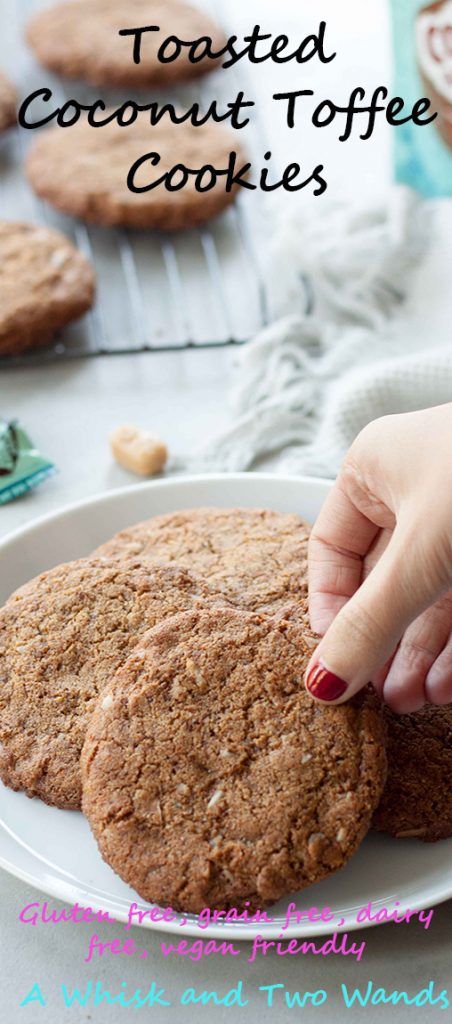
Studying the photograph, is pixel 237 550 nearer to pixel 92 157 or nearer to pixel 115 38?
pixel 92 157

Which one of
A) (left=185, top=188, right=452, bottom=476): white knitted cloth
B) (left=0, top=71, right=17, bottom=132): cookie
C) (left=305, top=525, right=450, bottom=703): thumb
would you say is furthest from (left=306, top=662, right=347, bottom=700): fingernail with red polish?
(left=0, top=71, right=17, bottom=132): cookie

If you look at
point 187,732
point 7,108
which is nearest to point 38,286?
point 7,108

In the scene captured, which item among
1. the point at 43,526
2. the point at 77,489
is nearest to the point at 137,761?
the point at 43,526

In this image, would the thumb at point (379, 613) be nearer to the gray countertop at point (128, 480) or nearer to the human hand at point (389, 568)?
the human hand at point (389, 568)

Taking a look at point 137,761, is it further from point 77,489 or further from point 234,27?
point 234,27

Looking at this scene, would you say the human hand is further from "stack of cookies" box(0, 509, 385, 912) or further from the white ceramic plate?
the white ceramic plate


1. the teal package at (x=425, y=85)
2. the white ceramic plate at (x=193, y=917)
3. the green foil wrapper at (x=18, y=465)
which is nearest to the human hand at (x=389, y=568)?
the white ceramic plate at (x=193, y=917)

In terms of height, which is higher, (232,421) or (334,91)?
(334,91)

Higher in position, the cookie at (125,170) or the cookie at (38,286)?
the cookie at (125,170)
